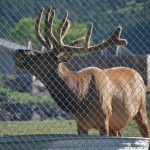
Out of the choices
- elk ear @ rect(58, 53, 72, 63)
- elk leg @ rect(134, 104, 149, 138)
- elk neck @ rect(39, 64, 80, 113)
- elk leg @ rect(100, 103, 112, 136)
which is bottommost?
elk leg @ rect(134, 104, 149, 138)

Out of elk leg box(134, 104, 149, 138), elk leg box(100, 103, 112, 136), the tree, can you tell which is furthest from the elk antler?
the tree

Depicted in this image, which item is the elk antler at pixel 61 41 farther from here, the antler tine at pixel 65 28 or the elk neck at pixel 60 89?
the elk neck at pixel 60 89

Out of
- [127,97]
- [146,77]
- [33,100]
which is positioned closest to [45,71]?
[127,97]

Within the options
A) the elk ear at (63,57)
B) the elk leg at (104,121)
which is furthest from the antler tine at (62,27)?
the elk leg at (104,121)

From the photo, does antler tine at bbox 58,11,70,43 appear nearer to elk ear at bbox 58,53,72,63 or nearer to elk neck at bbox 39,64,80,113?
elk ear at bbox 58,53,72,63

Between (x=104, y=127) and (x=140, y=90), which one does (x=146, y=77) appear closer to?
(x=140, y=90)

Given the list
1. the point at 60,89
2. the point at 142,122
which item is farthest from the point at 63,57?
the point at 142,122

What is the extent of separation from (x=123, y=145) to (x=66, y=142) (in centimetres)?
68

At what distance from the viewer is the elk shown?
504 inches

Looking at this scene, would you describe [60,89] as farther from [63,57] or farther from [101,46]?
[101,46]

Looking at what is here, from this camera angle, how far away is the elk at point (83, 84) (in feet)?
42.0

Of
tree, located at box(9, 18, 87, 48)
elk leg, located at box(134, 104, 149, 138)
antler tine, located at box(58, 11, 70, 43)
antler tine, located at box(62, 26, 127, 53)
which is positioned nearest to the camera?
antler tine, located at box(62, 26, 127, 53)

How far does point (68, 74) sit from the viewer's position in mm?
13523

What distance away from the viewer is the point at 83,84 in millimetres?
13484
